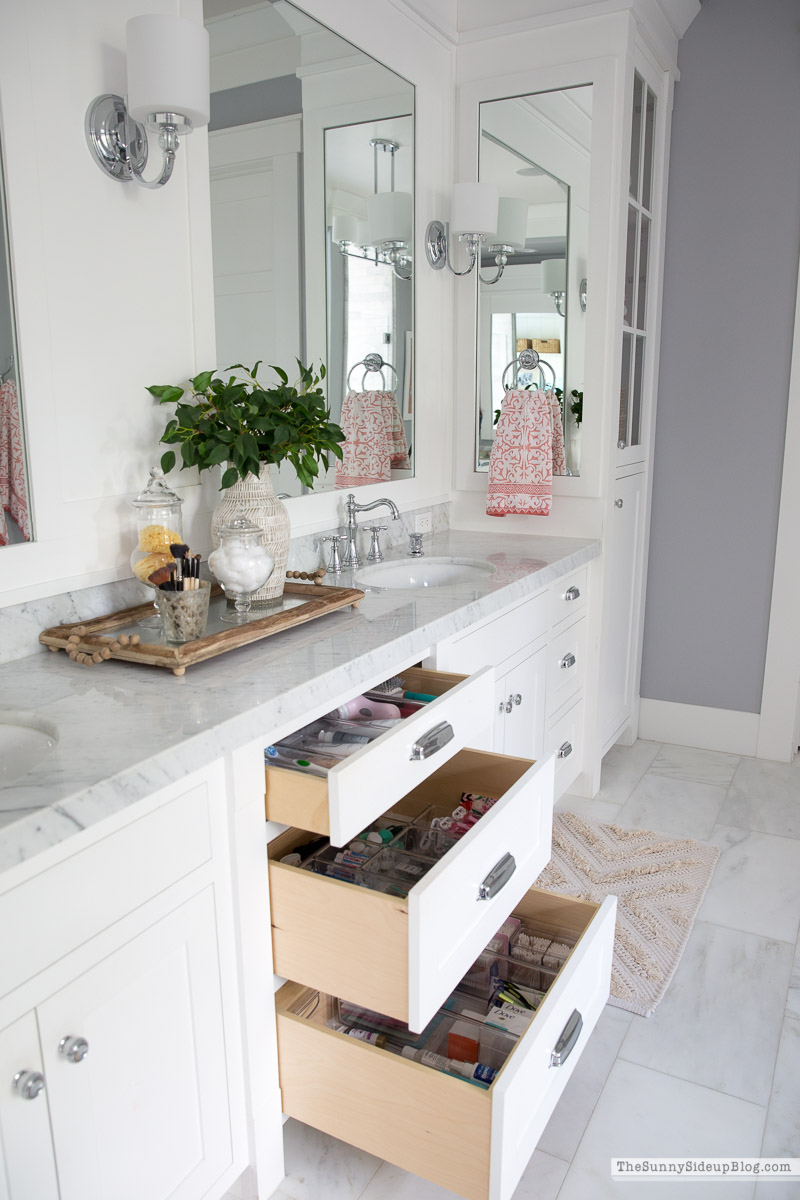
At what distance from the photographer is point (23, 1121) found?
912 millimetres

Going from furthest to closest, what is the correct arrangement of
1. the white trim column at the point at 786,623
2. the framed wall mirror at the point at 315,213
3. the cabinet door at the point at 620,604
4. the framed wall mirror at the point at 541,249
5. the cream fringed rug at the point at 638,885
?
the white trim column at the point at 786,623 → the cabinet door at the point at 620,604 → the framed wall mirror at the point at 541,249 → the cream fringed rug at the point at 638,885 → the framed wall mirror at the point at 315,213

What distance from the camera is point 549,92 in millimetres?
2441

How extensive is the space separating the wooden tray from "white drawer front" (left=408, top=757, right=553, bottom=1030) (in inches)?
17.6

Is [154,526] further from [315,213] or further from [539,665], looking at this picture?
[539,665]

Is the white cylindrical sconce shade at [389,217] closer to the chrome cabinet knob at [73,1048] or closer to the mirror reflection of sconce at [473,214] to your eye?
the mirror reflection of sconce at [473,214]

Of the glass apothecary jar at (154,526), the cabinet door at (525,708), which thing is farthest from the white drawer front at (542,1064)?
the glass apothecary jar at (154,526)

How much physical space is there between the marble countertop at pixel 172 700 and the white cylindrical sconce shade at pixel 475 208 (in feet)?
3.64

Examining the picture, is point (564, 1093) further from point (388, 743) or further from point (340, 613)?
point (340, 613)

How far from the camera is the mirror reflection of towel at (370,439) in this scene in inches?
88.9

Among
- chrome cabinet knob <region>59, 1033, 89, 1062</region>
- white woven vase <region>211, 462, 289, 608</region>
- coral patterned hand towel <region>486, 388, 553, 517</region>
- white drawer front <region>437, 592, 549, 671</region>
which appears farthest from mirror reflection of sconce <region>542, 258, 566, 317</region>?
chrome cabinet knob <region>59, 1033, 89, 1062</region>

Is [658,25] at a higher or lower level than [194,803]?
higher

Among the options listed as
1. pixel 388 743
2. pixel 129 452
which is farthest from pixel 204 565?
pixel 388 743

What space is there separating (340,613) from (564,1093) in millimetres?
942

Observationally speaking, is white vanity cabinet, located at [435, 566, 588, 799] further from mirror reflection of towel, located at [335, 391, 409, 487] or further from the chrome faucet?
mirror reflection of towel, located at [335, 391, 409, 487]
